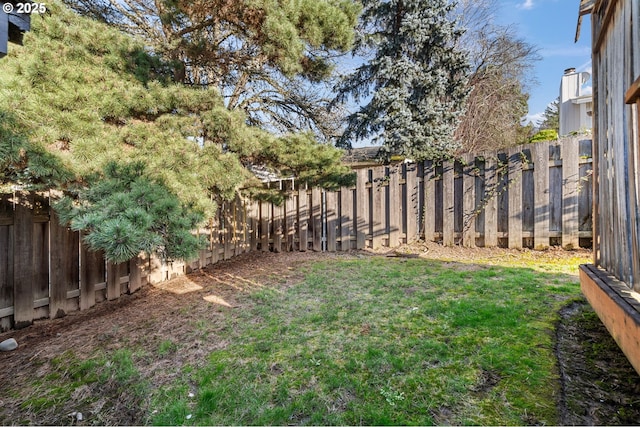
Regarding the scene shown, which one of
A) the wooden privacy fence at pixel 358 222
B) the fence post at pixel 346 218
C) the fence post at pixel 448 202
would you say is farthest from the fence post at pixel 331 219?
the fence post at pixel 448 202

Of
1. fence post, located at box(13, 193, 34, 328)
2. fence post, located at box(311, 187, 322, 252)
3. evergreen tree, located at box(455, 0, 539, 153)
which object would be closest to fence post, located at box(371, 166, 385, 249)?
fence post, located at box(311, 187, 322, 252)

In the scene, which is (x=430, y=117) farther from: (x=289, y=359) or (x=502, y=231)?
(x=289, y=359)

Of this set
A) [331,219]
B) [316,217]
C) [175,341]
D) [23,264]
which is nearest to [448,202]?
[331,219]

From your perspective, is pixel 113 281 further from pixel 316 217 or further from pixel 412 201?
pixel 412 201

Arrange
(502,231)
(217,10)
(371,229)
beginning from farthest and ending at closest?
(371,229)
(502,231)
(217,10)

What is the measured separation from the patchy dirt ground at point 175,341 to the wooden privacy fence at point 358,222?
304 millimetres

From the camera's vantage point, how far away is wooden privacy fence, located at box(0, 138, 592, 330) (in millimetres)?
2867

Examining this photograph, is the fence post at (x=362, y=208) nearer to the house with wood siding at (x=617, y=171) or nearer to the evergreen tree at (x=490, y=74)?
the house with wood siding at (x=617, y=171)

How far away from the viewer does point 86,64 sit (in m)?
3.15

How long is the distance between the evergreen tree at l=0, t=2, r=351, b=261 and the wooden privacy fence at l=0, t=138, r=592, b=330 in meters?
0.68

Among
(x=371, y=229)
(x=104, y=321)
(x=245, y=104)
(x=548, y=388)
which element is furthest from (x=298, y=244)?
(x=548, y=388)

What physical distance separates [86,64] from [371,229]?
4.89 m

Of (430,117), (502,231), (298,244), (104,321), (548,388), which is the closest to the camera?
(548,388)

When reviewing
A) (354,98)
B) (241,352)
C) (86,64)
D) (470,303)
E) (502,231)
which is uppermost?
(354,98)
